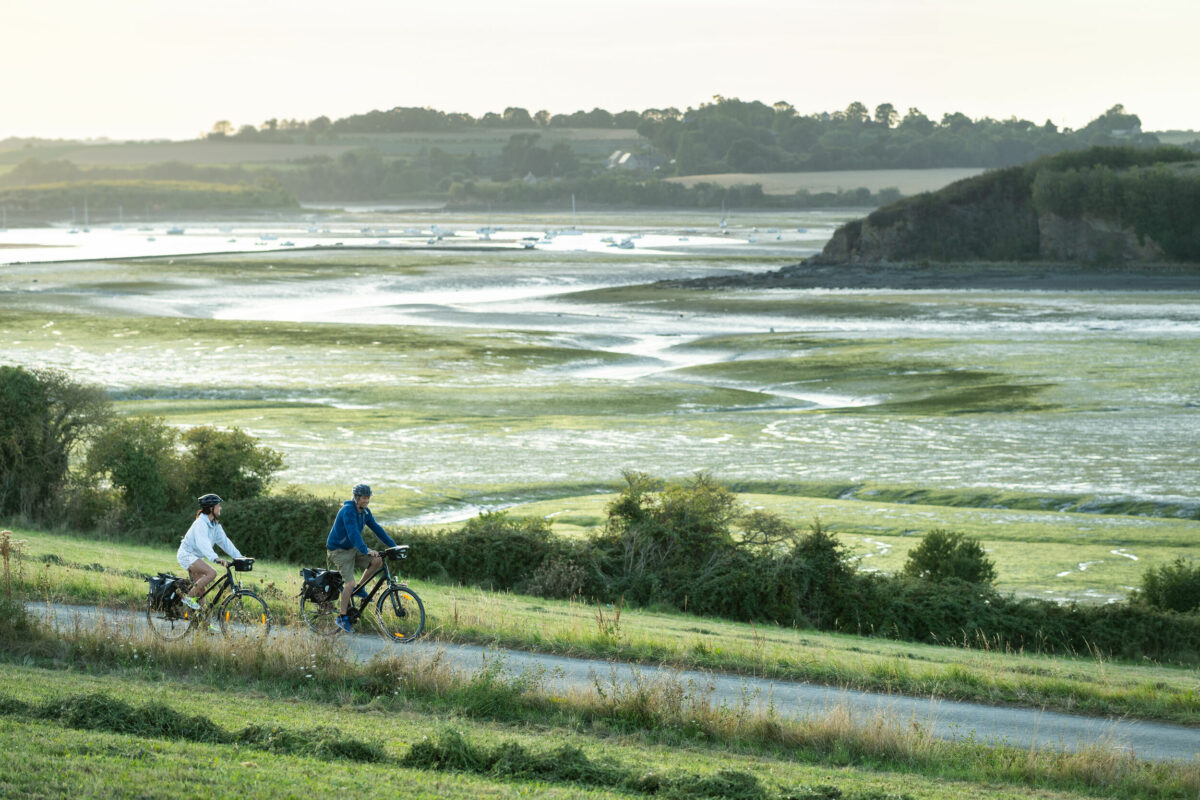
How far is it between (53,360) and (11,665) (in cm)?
5959

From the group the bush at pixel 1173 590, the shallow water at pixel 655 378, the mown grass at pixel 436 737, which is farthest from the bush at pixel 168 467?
the bush at pixel 1173 590

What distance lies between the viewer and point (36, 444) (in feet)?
117

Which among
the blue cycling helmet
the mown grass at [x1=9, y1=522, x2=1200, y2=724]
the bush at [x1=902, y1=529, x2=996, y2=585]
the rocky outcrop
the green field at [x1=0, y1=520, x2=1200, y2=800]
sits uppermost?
the rocky outcrop

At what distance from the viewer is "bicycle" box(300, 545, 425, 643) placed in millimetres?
19094

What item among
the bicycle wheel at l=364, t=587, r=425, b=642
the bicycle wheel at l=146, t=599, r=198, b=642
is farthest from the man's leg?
the bicycle wheel at l=146, t=599, r=198, b=642

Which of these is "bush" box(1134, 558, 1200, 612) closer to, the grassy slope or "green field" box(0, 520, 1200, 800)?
"green field" box(0, 520, 1200, 800)

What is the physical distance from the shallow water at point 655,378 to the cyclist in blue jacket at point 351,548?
2261cm

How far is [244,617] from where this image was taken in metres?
→ 19.1

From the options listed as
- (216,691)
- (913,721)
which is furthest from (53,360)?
(913,721)

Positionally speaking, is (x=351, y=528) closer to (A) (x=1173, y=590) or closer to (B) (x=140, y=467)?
(A) (x=1173, y=590)

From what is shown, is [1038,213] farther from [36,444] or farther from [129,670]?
[129,670]

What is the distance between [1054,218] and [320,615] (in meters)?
134

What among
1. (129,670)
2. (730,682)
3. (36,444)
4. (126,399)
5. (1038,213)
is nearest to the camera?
(129,670)

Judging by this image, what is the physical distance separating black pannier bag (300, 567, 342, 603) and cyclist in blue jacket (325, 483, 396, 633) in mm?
114
